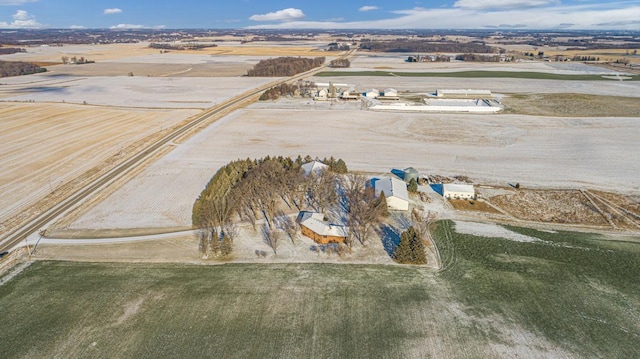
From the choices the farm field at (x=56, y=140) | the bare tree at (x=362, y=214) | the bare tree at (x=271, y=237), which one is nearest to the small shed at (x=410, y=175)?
the bare tree at (x=362, y=214)

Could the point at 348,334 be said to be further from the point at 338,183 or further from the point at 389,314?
the point at 338,183

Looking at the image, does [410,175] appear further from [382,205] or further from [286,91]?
[286,91]

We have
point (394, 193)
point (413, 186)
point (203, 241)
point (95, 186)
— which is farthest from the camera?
point (95, 186)

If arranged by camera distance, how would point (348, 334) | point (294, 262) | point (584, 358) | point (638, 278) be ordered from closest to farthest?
point (584, 358) → point (348, 334) → point (638, 278) → point (294, 262)

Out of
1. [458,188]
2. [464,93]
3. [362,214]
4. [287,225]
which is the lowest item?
[287,225]

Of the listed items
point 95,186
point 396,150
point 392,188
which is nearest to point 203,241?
point 392,188

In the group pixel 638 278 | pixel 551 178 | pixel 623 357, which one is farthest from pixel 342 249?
pixel 551 178

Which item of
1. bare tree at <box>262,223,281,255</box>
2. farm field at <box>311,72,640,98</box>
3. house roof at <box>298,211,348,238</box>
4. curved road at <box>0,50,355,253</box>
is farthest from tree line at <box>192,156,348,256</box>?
farm field at <box>311,72,640,98</box>

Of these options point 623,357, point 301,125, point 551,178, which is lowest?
point 623,357
